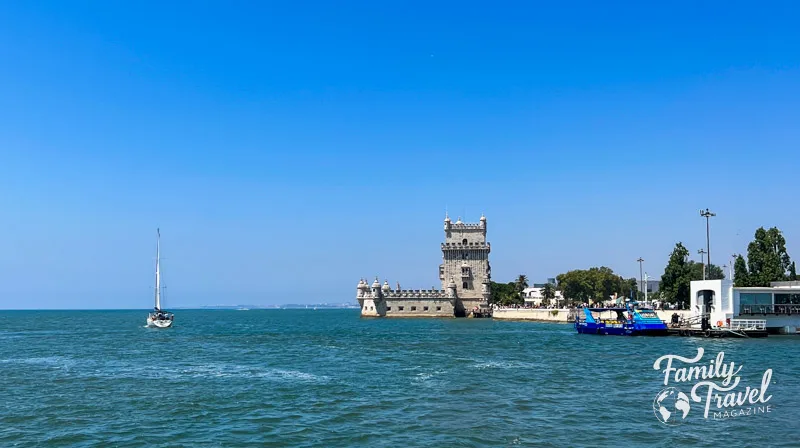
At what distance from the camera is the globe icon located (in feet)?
79.4

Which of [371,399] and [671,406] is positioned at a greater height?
[671,406]

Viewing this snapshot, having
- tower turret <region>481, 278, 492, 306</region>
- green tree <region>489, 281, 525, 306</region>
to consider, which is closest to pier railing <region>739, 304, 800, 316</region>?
tower turret <region>481, 278, 492, 306</region>

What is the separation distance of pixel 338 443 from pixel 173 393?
487 inches

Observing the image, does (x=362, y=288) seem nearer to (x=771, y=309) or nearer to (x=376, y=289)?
(x=376, y=289)

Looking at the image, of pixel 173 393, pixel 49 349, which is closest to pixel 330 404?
pixel 173 393

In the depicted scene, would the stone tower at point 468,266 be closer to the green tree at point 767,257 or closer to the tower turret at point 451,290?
the tower turret at point 451,290

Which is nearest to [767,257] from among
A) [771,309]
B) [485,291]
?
[771,309]

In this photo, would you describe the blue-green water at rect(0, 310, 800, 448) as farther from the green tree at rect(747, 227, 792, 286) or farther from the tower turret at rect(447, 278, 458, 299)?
the tower turret at rect(447, 278, 458, 299)

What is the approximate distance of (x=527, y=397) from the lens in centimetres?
2889

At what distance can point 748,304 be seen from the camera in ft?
221

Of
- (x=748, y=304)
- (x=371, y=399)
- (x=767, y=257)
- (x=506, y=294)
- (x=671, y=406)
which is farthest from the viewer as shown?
(x=506, y=294)

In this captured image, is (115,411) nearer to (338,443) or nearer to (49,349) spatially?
(338,443)

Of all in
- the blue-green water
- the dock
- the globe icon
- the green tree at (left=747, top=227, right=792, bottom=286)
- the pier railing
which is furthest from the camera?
the green tree at (left=747, top=227, right=792, bottom=286)

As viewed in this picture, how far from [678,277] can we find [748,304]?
2449 centimetres
